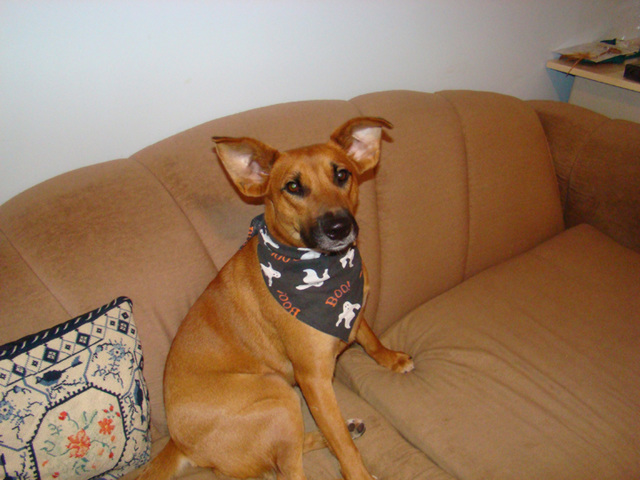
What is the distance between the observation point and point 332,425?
68.8 inches

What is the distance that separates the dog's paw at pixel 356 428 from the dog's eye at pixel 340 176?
3.62 feet

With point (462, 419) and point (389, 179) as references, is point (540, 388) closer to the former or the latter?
point (462, 419)

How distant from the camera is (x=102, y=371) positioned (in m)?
1.56

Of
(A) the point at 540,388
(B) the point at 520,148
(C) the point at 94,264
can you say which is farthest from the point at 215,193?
(B) the point at 520,148

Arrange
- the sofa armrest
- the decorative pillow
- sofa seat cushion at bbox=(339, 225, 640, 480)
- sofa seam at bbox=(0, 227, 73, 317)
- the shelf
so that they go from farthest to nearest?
the shelf
the sofa armrest
sofa seat cushion at bbox=(339, 225, 640, 480)
sofa seam at bbox=(0, 227, 73, 317)
the decorative pillow

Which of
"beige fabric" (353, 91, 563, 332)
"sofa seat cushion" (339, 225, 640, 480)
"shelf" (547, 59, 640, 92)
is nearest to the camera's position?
"sofa seat cushion" (339, 225, 640, 480)

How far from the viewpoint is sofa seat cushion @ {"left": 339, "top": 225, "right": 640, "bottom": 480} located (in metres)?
1.73

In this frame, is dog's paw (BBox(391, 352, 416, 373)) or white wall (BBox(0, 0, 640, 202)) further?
dog's paw (BBox(391, 352, 416, 373))

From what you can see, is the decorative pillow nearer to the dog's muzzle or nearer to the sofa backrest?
the sofa backrest

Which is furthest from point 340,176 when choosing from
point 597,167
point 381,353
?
point 597,167

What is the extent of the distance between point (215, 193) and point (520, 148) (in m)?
2.06

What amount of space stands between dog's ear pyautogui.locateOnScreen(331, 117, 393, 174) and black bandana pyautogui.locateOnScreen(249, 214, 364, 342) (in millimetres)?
487

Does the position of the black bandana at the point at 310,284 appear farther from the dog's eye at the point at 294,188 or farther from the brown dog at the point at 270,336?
the dog's eye at the point at 294,188

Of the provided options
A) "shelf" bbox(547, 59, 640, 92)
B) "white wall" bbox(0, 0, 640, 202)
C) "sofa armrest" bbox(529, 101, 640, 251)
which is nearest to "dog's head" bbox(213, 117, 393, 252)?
"white wall" bbox(0, 0, 640, 202)
